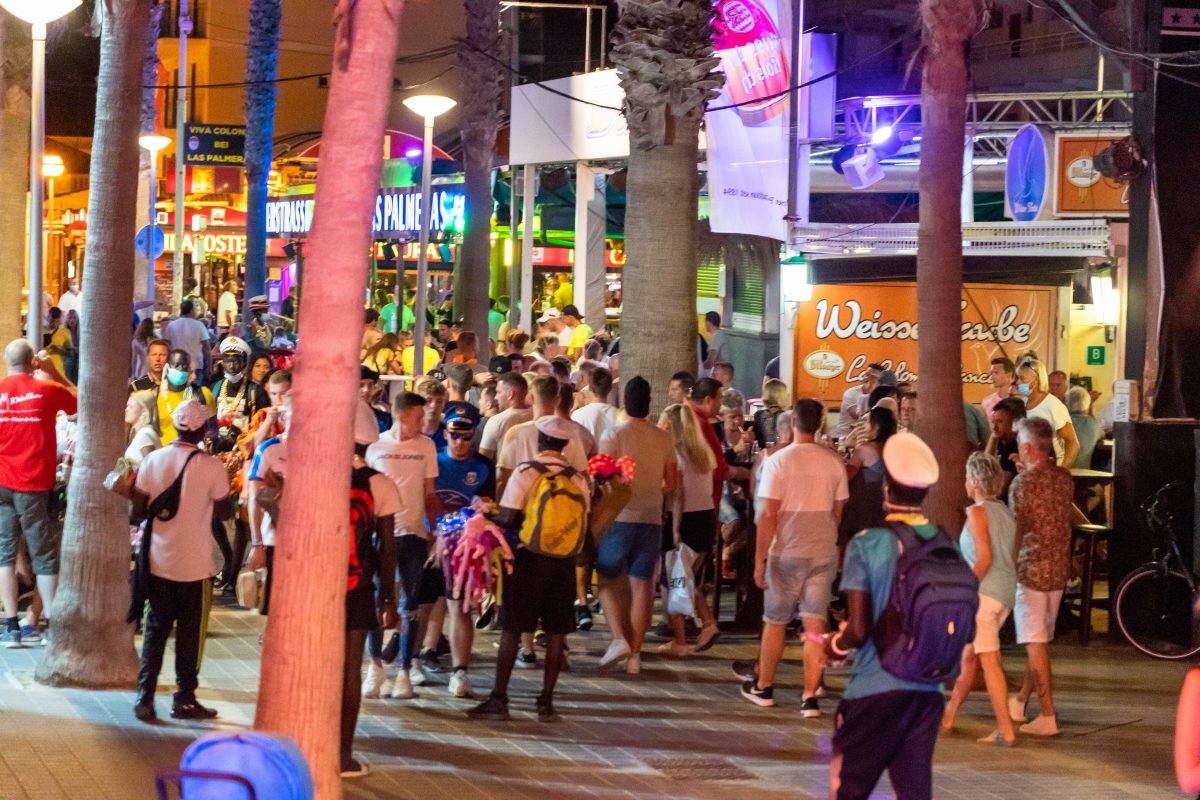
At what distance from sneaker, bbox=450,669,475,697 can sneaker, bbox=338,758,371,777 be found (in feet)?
6.25

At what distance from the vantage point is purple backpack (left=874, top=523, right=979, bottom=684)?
5762 mm

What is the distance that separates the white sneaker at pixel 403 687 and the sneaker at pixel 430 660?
0.95m

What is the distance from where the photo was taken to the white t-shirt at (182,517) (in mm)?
9102

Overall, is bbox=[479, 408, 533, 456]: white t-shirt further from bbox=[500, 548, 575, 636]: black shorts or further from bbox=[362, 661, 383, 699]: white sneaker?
bbox=[500, 548, 575, 636]: black shorts

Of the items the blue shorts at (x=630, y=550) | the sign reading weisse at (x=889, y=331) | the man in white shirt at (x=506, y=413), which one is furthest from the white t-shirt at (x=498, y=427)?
the sign reading weisse at (x=889, y=331)

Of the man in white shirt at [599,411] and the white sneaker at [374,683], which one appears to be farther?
the man in white shirt at [599,411]

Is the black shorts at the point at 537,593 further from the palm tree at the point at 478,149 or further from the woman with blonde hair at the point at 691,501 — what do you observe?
the palm tree at the point at 478,149

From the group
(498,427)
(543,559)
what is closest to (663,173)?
(498,427)

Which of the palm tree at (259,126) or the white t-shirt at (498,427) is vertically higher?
the palm tree at (259,126)

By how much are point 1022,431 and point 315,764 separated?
5235mm

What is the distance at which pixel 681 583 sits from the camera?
11852mm

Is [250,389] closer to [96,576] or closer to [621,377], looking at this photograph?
[621,377]

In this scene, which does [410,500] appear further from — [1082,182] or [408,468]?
[1082,182]

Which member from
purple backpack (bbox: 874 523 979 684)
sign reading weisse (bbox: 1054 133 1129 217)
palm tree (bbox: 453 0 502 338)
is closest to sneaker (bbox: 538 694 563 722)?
purple backpack (bbox: 874 523 979 684)
